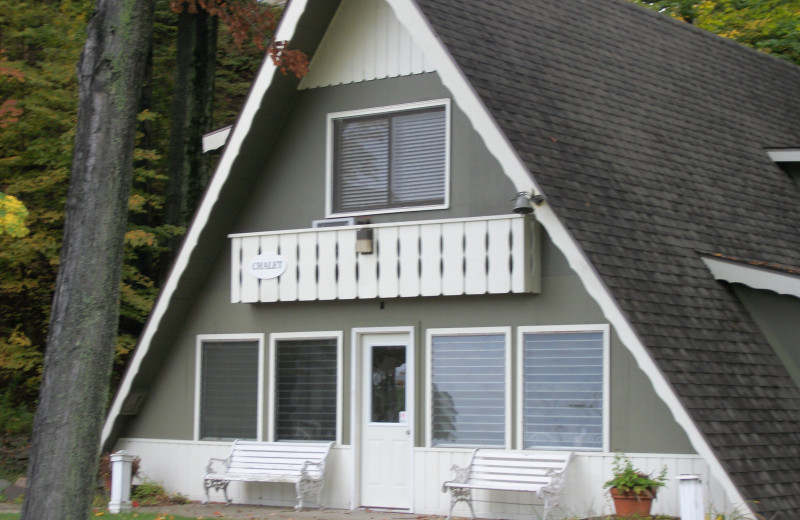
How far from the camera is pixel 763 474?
37.0ft

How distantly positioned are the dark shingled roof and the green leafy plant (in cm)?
99

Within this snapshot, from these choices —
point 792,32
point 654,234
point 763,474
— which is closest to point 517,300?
point 654,234

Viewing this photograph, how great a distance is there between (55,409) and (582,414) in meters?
5.85

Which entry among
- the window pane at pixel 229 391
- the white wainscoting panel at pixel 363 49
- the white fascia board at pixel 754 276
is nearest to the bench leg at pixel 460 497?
the window pane at pixel 229 391

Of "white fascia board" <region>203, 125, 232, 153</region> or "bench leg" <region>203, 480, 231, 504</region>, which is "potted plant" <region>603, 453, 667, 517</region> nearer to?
"bench leg" <region>203, 480, 231, 504</region>

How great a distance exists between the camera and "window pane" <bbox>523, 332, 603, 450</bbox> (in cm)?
1291

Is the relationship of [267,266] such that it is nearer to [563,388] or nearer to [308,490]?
[308,490]

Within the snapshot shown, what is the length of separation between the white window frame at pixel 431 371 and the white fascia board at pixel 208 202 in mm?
3493

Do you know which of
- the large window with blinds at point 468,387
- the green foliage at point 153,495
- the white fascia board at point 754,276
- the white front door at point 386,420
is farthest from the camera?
the green foliage at point 153,495

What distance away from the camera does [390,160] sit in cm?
1476

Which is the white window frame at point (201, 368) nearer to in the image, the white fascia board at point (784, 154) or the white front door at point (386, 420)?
the white front door at point (386, 420)

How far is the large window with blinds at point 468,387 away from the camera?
13.6m

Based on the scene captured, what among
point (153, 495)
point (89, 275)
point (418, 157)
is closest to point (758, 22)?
point (418, 157)

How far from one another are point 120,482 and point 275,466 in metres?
2.02
